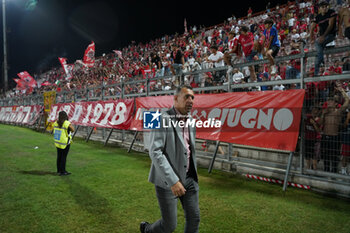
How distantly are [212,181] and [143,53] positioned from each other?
27453 millimetres

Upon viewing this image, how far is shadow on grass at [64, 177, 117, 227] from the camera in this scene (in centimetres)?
441

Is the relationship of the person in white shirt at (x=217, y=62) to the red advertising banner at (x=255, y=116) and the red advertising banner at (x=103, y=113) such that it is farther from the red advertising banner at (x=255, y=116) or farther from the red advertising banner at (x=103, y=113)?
the red advertising banner at (x=103, y=113)

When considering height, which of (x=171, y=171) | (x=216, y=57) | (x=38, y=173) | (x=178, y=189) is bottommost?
(x=38, y=173)

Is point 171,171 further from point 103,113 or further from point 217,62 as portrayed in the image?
point 103,113

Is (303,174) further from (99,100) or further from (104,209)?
(99,100)

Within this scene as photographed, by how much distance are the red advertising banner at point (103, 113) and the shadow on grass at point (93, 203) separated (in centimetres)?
530

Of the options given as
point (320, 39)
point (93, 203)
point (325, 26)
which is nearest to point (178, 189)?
point (93, 203)

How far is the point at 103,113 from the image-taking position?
12836 millimetres

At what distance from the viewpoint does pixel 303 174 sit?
6.04 m

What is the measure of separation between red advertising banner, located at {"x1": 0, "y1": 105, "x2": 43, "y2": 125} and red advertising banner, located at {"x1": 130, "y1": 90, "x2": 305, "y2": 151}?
1816cm

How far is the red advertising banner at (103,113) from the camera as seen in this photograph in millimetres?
11305

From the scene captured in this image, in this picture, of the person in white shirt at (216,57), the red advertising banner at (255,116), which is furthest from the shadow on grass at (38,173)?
the person in white shirt at (216,57)

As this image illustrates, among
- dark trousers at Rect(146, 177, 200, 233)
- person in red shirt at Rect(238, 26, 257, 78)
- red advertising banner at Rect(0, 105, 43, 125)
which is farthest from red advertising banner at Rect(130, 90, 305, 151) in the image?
red advertising banner at Rect(0, 105, 43, 125)

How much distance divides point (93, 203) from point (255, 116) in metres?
4.30
